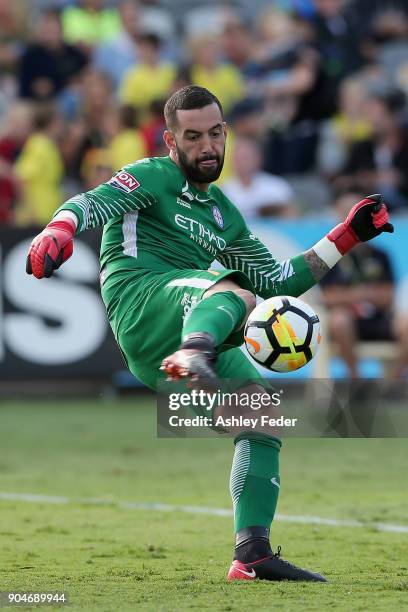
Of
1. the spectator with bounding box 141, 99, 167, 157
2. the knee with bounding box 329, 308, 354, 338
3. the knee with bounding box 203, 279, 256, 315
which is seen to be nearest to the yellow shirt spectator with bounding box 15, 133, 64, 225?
the spectator with bounding box 141, 99, 167, 157

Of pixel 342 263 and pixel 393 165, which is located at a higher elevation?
pixel 393 165

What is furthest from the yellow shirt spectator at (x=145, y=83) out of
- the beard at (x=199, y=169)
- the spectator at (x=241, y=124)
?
the beard at (x=199, y=169)

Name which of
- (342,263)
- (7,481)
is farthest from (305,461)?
(342,263)

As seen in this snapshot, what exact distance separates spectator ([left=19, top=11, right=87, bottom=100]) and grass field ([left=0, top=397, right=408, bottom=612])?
5524mm

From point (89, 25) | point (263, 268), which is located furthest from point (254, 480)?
point (89, 25)

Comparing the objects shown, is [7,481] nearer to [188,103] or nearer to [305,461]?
[305,461]

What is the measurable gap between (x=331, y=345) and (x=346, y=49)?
17.0 feet

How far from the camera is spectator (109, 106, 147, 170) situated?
15.5 metres

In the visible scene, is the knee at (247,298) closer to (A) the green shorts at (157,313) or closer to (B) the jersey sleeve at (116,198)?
(A) the green shorts at (157,313)

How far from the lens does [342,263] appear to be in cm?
1392

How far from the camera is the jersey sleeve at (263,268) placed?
21.4 ft

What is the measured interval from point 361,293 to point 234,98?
4.16m

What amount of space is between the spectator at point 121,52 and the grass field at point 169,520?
6.38 metres

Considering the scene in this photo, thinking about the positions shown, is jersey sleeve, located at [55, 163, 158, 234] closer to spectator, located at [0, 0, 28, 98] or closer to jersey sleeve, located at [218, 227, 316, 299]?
jersey sleeve, located at [218, 227, 316, 299]
